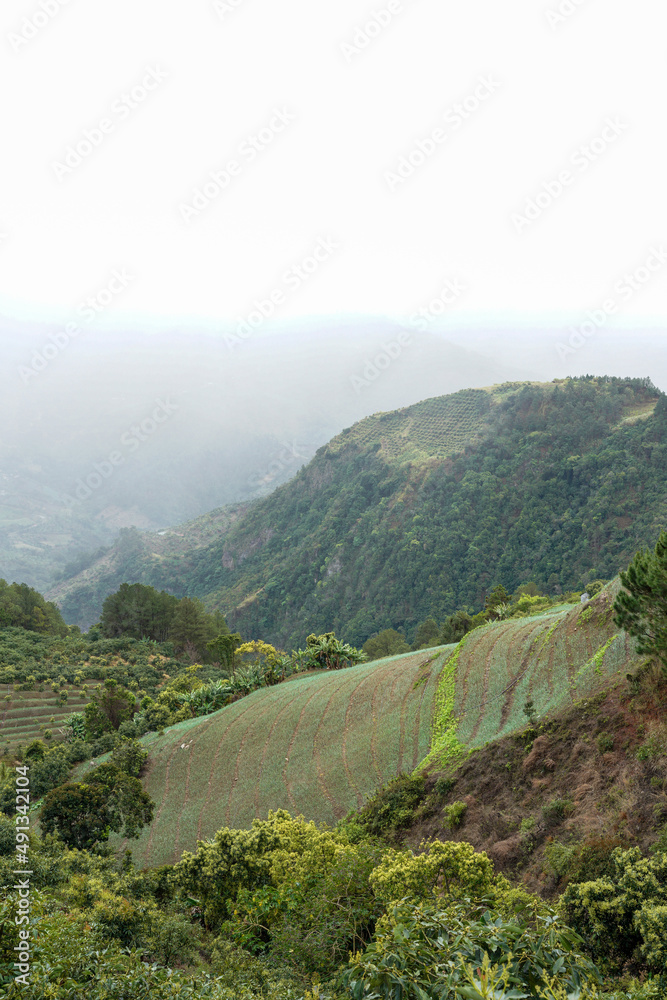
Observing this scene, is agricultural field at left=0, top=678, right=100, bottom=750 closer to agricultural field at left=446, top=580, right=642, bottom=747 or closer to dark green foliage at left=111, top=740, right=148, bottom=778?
dark green foliage at left=111, top=740, right=148, bottom=778

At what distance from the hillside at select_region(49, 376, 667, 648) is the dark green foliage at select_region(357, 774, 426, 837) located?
227 ft

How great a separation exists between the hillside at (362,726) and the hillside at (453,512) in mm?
60701

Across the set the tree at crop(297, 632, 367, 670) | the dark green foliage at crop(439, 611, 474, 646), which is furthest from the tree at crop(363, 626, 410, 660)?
the tree at crop(297, 632, 367, 670)

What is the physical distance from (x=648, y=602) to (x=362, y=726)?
16.7 metres

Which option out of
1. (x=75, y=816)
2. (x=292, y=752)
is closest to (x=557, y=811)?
(x=292, y=752)

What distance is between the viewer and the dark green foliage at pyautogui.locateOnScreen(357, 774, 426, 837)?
20.0 metres

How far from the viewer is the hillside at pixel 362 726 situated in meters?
23.3

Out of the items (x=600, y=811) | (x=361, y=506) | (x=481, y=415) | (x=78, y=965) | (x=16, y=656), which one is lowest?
(x=600, y=811)

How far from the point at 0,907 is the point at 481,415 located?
136 meters

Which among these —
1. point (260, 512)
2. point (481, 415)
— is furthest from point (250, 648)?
point (260, 512)

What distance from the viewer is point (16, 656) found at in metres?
52.3

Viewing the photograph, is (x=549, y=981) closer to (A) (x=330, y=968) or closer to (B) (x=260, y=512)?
(A) (x=330, y=968)

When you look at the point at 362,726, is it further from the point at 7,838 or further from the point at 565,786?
the point at 7,838

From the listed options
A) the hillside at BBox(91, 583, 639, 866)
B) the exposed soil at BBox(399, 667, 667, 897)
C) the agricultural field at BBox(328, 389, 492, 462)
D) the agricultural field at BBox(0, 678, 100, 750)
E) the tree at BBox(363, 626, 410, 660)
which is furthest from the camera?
the agricultural field at BBox(328, 389, 492, 462)
